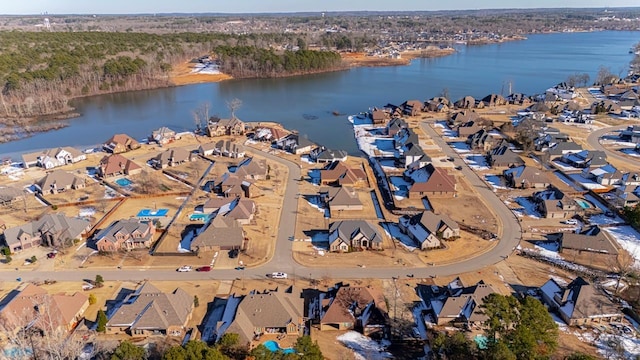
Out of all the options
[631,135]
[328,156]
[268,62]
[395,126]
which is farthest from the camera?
[268,62]

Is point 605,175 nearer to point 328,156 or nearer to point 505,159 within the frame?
point 505,159

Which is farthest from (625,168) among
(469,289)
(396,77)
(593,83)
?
(396,77)

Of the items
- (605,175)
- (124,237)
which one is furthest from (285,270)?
(605,175)

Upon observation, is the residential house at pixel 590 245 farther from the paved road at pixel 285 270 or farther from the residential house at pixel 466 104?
the residential house at pixel 466 104

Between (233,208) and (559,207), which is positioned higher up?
(233,208)

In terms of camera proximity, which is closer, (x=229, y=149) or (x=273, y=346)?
(x=273, y=346)

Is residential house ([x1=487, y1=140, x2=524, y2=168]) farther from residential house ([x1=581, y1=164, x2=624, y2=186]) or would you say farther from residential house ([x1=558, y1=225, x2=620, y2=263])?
residential house ([x1=558, y1=225, x2=620, y2=263])

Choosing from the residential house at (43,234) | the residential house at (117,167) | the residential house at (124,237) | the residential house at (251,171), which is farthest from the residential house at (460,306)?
the residential house at (117,167)
